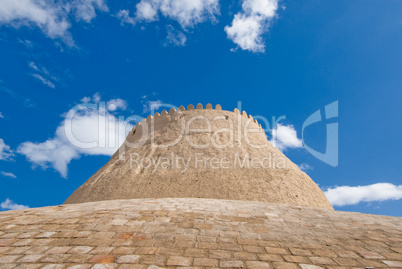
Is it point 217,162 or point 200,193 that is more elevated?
point 217,162

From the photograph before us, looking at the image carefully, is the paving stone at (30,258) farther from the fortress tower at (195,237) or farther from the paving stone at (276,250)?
the paving stone at (276,250)

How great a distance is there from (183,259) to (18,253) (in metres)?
2.43

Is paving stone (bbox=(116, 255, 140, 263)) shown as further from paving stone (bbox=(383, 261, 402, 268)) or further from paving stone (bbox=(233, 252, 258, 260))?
paving stone (bbox=(383, 261, 402, 268))

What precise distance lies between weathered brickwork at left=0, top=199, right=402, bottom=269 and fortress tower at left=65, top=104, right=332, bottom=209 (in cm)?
519

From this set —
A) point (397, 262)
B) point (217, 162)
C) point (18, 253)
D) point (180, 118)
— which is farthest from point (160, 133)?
point (397, 262)

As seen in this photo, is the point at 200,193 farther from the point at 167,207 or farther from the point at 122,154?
the point at 122,154

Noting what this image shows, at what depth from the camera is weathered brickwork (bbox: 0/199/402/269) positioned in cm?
327

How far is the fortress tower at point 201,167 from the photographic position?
10680mm

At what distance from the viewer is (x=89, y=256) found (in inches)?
131

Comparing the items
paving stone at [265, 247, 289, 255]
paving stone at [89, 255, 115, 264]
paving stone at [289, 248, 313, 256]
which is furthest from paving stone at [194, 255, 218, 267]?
paving stone at [289, 248, 313, 256]

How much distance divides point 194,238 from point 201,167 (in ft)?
27.1

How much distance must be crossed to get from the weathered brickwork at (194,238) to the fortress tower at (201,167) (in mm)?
5192

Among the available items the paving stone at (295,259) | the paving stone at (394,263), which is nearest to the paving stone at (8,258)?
the paving stone at (295,259)

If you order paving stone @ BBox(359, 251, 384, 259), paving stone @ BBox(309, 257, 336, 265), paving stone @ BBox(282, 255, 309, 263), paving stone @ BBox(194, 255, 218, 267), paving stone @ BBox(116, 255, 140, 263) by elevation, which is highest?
paving stone @ BBox(116, 255, 140, 263)
